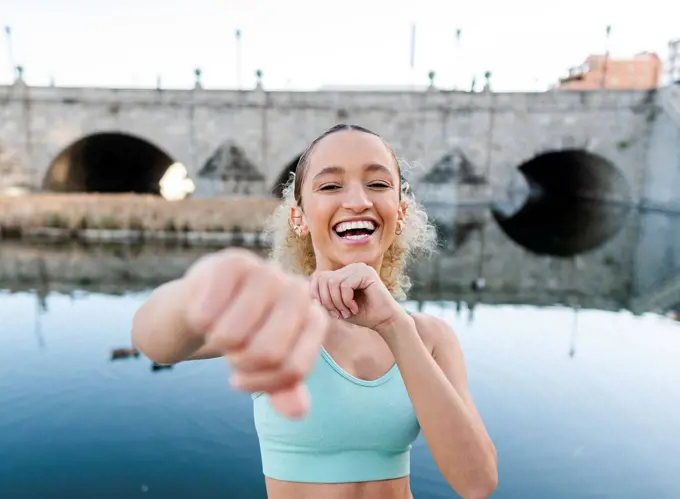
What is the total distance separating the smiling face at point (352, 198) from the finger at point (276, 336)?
931 millimetres

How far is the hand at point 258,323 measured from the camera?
0.73 m

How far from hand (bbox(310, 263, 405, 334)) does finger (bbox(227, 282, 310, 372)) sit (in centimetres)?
54

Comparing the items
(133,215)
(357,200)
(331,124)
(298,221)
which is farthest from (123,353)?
(331,124)

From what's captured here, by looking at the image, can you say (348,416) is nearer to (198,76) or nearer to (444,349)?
(444,349)

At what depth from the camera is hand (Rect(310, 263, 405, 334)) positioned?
1329 mm

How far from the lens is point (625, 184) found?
28875 millimetres

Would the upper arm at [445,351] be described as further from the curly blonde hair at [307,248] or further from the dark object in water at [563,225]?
the dark object in water at [563,225]

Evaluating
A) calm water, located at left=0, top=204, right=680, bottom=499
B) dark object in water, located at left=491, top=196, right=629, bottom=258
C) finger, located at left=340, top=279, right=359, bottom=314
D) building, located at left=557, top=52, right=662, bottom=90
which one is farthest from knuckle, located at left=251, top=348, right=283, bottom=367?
building, located at left=557, top=52, right=662, bottom=90

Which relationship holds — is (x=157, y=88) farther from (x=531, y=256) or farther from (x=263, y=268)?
(x=263, y=268)

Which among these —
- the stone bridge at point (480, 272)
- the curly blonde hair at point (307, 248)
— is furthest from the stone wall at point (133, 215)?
the curly blonde hair at point (307, 248)

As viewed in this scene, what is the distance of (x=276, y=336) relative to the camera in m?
0.74

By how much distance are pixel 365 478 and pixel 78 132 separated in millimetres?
29460

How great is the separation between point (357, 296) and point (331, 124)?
1063 inches

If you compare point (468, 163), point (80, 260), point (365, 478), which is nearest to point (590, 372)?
point (365, 478)
